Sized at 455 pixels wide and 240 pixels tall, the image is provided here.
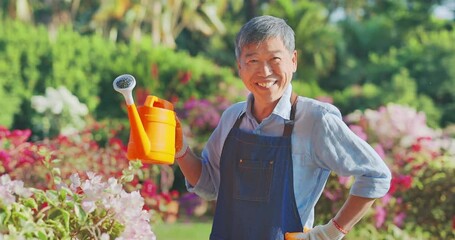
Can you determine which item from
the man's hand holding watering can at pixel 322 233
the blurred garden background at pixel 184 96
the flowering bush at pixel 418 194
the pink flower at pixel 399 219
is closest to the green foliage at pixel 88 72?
the blurred garden background at pixel 184 96

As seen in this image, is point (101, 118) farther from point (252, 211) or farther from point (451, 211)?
point (252, 211)

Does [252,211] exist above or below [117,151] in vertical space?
above

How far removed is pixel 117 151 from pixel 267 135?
4.89 metres

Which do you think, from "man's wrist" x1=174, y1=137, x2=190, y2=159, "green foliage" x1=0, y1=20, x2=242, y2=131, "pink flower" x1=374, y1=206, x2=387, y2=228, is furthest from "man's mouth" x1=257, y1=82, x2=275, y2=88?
"green foliage" x1=0, y1=20, x2=242, y2=131

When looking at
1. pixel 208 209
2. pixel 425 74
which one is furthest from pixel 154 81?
pixel 425 74

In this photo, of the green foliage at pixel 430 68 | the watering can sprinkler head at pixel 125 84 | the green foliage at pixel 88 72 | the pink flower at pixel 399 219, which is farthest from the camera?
the green foliage at pixel 430 68

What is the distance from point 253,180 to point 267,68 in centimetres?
35

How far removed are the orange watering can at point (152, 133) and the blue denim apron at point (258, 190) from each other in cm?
22

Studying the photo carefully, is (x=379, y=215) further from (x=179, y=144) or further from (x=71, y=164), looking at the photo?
(x=179, y=144)

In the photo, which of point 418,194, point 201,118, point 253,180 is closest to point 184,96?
point 201,118

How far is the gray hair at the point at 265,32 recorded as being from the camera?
2.69 meters

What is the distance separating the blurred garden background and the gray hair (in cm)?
54

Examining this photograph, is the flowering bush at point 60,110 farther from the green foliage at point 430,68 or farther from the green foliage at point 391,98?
the green foliage at point 430,68

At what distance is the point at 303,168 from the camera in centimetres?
272
